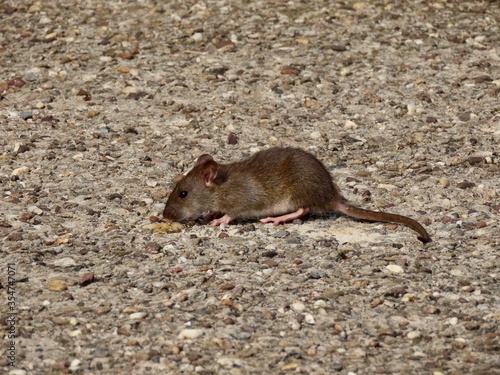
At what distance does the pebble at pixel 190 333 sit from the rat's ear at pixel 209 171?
190cm

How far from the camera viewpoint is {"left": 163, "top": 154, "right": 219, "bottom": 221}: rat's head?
7461 millimetres

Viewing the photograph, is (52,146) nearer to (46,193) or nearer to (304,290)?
(46,193)

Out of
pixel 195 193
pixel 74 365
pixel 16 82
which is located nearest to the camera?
pixel 74 365

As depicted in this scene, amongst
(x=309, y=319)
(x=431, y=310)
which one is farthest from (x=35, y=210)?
(x=431, y=310)

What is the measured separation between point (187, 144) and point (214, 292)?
2.66 metres

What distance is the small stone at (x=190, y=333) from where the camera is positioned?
5848 mm

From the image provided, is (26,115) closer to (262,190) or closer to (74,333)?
(262,190)

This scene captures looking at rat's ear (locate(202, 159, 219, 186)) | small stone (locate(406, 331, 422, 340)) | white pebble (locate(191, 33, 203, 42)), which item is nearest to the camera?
small stone (locate(406, 331, 422, 340))

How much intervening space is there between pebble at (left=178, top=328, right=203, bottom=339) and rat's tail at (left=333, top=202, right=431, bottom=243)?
193 centimetres

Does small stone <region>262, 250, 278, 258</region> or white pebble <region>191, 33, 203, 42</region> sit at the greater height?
white pebble <region>191, 33, 203, 42</region>

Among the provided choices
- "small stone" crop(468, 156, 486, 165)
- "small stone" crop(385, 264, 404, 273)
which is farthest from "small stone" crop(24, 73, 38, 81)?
"small stone" crop(385, 264, 404, 273)

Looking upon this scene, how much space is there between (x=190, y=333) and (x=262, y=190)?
1.91 metres

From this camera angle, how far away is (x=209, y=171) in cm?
754

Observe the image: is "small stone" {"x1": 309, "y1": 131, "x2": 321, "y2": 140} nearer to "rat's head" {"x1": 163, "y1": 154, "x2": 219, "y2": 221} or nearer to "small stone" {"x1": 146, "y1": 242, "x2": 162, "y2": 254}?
"rat's head" {"x1": 163, "y1": 154, "x2": 219, "y2": 221}
